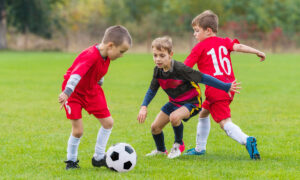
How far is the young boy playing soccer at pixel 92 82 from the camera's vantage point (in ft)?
16.9

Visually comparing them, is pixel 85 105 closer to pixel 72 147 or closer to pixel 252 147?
pixel 72 147

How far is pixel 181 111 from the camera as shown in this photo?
5938 millimetres

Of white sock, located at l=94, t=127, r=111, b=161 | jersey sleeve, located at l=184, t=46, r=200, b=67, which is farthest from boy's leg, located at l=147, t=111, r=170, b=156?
white sock, located at l=94, t=127, r=111, b=161

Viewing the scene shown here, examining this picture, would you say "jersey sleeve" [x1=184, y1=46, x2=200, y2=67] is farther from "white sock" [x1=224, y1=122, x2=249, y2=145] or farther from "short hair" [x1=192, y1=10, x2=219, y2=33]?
"white sock" [x1=224, y1=122, x2=249, y2=145]

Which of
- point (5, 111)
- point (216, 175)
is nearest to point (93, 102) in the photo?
point (216, 175)

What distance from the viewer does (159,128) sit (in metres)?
6.30

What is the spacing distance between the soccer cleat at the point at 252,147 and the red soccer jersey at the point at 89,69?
→ 192cm

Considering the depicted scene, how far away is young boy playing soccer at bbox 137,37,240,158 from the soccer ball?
1.73 feet

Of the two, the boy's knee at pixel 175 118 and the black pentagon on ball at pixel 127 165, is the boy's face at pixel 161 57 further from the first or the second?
the black pentagon on ball at pixel 127 165

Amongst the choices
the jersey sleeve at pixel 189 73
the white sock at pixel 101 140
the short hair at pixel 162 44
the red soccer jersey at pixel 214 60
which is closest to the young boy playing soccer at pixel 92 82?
the white sock at pixel 101 140

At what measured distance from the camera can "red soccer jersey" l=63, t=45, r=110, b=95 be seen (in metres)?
5.08

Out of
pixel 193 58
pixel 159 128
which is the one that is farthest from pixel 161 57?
pixel 159 128

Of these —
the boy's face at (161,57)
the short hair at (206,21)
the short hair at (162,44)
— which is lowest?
the boy's face at (161,57)

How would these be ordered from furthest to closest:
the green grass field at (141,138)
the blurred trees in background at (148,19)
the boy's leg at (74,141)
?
1. the blurred trees in background at (148,19)
2. the boy's leg at (74,141)
3. the green grass field at (141,138)
